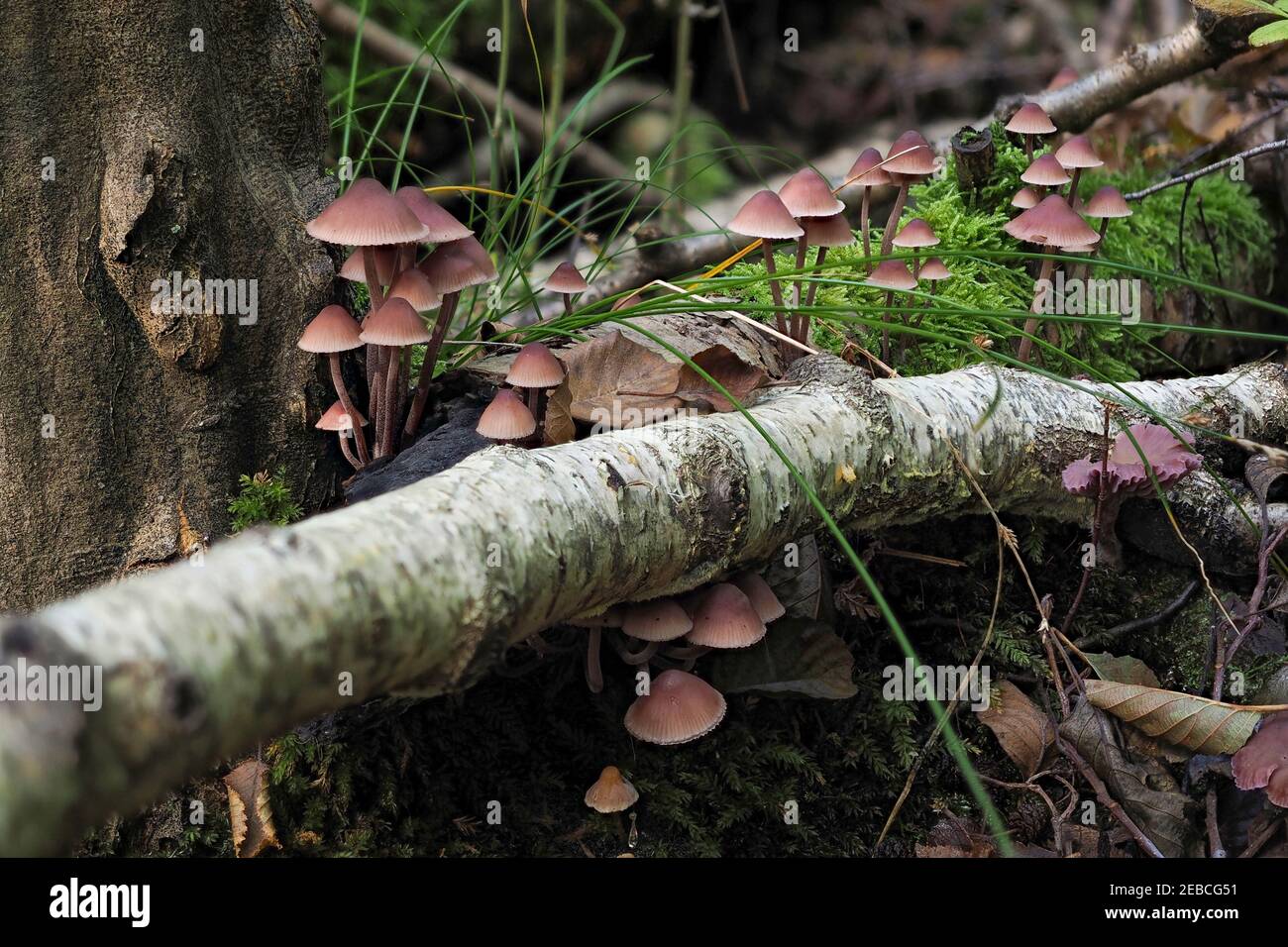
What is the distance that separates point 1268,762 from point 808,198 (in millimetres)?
1632

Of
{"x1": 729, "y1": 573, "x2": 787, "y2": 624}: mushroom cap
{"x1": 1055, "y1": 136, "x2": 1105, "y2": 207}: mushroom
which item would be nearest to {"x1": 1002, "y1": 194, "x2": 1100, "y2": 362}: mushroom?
{"x1": 1055, "y1": 136, "x2": 1105, "y2": 207}: mushroom

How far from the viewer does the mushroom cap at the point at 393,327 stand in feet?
7.31

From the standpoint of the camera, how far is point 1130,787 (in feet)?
7.41

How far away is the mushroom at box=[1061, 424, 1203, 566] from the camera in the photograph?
2.47 metres

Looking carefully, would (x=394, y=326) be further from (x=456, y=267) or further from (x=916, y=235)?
(x=916, y=235)

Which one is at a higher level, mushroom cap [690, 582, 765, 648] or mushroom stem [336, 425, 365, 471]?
mushroom stem [336, 425, 365, 471]

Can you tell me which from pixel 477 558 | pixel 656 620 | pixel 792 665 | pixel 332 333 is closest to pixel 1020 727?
pixel 792 665

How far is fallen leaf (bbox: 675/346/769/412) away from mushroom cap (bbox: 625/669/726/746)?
0.65 m

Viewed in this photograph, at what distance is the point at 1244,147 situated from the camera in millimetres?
4535

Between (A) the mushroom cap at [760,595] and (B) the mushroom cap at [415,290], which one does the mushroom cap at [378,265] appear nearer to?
(B) the mushroom cap at [415,290]

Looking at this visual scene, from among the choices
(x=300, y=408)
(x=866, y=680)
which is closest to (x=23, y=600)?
(x=300, y=408)

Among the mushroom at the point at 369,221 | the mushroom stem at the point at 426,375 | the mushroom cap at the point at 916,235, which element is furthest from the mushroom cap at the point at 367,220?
the mushroom cap at the point at 916,235

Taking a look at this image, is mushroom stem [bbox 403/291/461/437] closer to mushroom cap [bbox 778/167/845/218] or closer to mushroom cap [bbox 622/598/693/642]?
mushroom cap [bbox 622/598/693/642]

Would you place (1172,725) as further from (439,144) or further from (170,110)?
(439,144)
